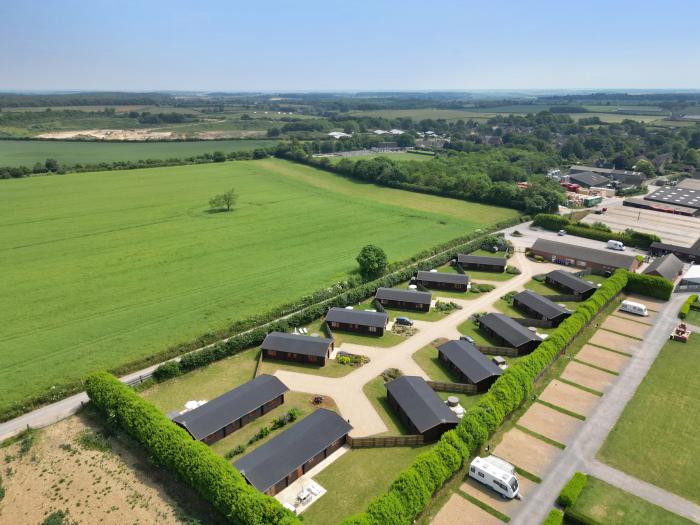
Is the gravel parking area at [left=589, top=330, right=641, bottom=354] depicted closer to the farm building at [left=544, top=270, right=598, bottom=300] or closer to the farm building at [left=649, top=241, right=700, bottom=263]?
the farm building at [left=544, top=270, right=598, bottom=300]

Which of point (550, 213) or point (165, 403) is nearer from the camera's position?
point (165, 403)

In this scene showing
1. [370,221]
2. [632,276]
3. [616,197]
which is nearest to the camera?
[632,276]

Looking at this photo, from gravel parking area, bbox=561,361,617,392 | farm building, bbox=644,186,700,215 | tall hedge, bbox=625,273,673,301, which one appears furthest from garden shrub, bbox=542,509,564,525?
farm building, bbox=644,186,700,215

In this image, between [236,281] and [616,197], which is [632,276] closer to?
[236,281]

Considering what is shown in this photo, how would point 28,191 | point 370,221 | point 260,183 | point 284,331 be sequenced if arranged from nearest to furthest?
point 284,331, point 370,221, point 28,191, point 260,183

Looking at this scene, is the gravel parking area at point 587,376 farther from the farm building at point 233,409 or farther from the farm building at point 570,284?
the farm building at point 233,409

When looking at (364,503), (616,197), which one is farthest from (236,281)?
(616,197)

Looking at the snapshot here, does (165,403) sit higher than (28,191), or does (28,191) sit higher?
(28,191)
